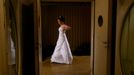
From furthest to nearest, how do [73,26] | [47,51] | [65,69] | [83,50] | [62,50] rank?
[73,26] → [83,50] → [47,51] → [62,50] → [65,69]

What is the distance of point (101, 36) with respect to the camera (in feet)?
11.9

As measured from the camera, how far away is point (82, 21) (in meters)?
8.70

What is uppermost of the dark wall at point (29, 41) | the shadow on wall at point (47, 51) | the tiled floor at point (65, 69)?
the dark wall at point (29, 41)

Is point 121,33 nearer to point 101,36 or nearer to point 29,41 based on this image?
point 101,36

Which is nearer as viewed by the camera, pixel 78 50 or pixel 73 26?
pixel 78 50

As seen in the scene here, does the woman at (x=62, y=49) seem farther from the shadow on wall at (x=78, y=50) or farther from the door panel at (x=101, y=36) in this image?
the door panel at (x=101, y=36)

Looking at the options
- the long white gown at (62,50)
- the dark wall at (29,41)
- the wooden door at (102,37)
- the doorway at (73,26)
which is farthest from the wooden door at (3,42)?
the doorway at (73,26)

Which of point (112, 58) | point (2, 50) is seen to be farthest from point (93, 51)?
point (2, 50)

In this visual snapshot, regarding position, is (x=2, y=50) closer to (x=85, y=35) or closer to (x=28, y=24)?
(x=28, y=24)

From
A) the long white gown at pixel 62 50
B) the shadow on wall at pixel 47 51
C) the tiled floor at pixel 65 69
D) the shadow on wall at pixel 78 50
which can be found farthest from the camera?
the shadow on wall at pixel 78 50

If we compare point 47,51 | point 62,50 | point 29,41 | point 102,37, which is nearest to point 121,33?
point 102,37

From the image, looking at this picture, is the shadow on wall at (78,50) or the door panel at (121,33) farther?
the shadow on wall at (78,50)

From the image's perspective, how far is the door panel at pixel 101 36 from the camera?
341cm

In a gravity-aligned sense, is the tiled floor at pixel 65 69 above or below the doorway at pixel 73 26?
below
